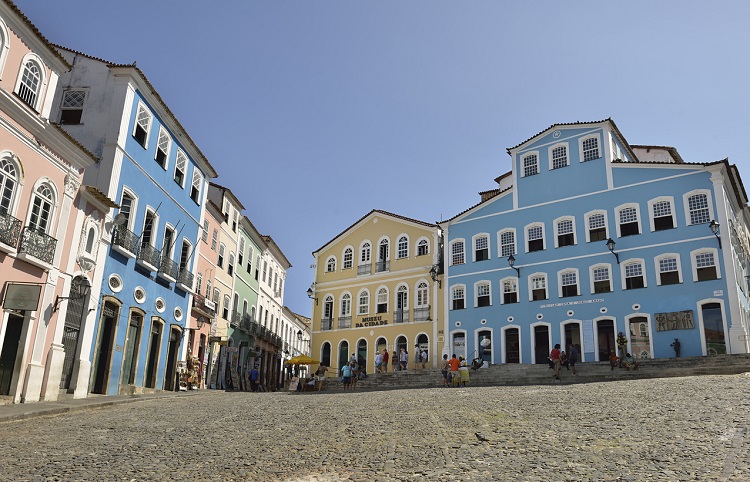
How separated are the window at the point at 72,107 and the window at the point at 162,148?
3.19 metres

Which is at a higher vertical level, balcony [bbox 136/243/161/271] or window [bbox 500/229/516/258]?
window [bbox 500/229/516/258]

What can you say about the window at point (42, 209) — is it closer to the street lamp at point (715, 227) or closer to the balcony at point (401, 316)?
the balcony at point (401, 316)

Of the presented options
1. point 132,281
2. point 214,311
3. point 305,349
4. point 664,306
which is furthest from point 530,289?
point 305,349

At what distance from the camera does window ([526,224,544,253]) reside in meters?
35.1

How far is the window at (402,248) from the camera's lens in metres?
41.1

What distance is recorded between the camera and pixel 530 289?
1363 inches

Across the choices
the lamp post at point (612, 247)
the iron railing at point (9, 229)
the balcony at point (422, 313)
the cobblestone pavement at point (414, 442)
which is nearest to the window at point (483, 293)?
the balcony at point (422, 313)

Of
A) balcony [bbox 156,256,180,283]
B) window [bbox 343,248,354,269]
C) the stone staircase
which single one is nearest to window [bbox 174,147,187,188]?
balcony [bbox 156,256,180,283]

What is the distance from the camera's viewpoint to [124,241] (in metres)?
21.9

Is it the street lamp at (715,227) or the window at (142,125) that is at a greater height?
the window at (142,125)

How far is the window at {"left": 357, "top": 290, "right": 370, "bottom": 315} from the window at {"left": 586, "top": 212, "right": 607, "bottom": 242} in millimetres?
Result: 15085

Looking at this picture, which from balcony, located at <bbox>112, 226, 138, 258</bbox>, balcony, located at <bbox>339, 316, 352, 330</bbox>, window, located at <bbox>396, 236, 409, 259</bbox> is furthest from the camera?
balcony, located at <bbox>339, 316, 352, 330</bbox>

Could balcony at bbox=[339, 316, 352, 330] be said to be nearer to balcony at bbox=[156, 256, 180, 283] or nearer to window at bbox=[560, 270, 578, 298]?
window at bbox=[560, 270, 578, 298]

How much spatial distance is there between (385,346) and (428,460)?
3248 centimetres
